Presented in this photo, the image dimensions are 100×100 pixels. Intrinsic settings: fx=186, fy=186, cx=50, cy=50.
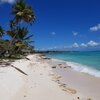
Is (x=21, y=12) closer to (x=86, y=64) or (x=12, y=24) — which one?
(x=12, y=24)

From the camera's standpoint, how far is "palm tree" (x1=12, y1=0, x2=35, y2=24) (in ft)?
107

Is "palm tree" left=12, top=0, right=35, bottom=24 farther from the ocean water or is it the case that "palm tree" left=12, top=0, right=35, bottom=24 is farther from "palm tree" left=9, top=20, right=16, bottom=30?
the ocean water

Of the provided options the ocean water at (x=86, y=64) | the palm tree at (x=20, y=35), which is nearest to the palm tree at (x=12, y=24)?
the palm tree at (x=20, y=35)

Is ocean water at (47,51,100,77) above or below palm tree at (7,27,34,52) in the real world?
below

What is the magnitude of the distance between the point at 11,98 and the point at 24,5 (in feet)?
90.0

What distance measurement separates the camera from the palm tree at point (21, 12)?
32.5 metres

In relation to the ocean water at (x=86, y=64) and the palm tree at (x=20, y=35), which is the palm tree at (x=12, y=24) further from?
the ocean water at (x=86, y=64)

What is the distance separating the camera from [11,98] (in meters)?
7.59

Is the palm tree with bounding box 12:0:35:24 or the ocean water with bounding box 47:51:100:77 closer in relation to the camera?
the ocean water with bounding box 47:51:100:77

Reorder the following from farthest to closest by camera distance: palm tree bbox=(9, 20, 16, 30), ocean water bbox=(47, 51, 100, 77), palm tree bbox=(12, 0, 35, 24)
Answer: palm tree bbox=(9, 20, 16, 30) → palm tree bbox=(12, 0, 35, 24) → ocean water bbox=(47, 51, 100, 77)

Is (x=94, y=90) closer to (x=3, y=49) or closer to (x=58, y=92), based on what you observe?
(x=58, y=92)

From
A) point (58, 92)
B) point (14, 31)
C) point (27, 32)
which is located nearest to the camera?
point (58, 92)

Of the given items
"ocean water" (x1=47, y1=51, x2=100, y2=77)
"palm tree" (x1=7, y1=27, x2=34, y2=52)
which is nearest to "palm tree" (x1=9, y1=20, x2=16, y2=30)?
"palm tree" (x1=7, y1=27, x2=34, y2=52)

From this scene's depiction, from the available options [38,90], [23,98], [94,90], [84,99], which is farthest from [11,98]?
[94,90]
